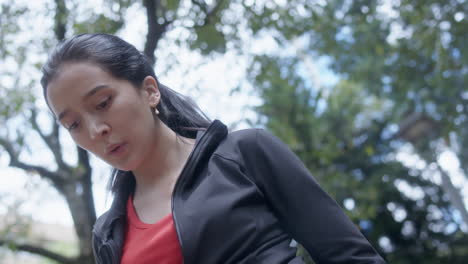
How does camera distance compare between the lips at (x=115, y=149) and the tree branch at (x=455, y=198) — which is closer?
the lips at (x=115, y=149)

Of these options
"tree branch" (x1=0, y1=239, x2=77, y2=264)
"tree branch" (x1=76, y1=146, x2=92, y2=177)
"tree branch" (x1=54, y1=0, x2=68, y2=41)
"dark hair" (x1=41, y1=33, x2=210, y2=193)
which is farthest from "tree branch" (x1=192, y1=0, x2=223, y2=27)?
"tree branch" (x1=0, y1=239, x2=77, y2=264)

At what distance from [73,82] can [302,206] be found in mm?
747

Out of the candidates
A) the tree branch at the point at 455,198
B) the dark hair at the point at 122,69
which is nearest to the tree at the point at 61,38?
the dark hair at the point at 122,69

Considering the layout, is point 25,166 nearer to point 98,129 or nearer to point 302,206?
point 98,129

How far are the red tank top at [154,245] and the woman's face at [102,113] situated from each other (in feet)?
0.68

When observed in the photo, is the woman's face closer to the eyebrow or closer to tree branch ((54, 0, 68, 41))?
the eyebrow

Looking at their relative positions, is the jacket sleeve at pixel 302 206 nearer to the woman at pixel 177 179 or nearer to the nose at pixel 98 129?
the woman at pixel 177 179

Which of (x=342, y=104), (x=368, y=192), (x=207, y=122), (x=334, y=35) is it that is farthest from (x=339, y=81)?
(x=207, y=122)

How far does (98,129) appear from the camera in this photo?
1.43 meters

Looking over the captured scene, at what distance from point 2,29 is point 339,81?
6430 millimetres

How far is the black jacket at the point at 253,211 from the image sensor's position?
4.10 ft

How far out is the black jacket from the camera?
4.10 feet

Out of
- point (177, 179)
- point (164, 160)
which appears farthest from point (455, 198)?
point (177, 179)

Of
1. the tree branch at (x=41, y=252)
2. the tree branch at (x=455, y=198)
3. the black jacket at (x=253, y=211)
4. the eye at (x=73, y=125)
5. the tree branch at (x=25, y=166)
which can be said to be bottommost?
the tree branch at (x=41, y=252)
